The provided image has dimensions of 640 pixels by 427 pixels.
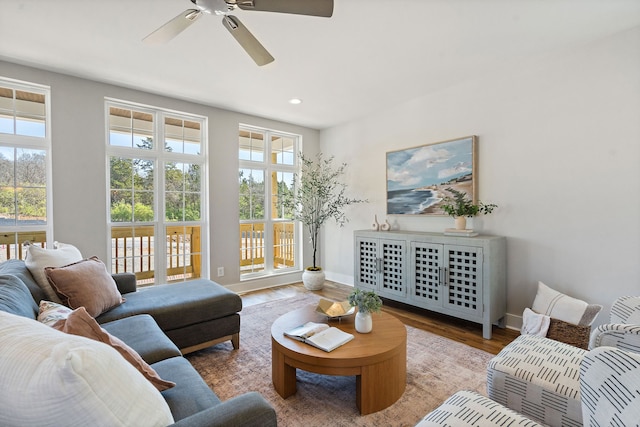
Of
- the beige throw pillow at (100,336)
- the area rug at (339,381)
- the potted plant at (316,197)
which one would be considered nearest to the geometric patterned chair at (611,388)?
the area rug at (339,381)

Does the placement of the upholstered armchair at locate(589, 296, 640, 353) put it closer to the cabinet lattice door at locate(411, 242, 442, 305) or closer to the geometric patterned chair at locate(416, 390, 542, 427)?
the geometric patterned chair at locate(416, 390, 542, 427)

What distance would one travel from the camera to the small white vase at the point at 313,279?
14.7 ft

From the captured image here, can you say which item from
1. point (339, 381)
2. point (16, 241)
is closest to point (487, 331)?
point (339, 381)

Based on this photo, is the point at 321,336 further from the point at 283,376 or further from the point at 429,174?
the point at 429,174

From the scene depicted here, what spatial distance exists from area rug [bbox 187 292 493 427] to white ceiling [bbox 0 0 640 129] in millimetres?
2614

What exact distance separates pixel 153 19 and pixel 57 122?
5.75 feet

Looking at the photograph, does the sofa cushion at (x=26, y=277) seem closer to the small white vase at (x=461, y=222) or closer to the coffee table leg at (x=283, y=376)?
the coffee table leg at (x=283, y=376)

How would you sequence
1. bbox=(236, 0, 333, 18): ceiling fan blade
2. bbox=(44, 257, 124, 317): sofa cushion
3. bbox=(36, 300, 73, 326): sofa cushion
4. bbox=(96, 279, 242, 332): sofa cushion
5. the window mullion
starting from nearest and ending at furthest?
1. bbox=(36, 300, 73, 326): sofa cushion
2. bbox=(236, 0, 333, 18): ceiling fan blade
3. bbox=(44, 257, 124, 317): sofa cushion
4. bbox=(96, 279, 242, 332): sofa cushion
5. the window mullion

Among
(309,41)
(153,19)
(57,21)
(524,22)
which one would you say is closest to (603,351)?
(524,22)

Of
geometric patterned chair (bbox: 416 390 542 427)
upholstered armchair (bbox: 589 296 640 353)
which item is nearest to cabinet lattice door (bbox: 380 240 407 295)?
upholstered armchair (bbox: 589 296 640 353)

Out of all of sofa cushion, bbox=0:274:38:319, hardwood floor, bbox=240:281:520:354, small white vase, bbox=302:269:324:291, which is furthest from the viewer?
small white vase, bbox=302:269:324:291

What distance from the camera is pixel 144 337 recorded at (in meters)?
1.79

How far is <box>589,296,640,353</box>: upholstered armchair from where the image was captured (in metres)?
1.21

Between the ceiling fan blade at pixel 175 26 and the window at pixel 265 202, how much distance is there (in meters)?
2.49
